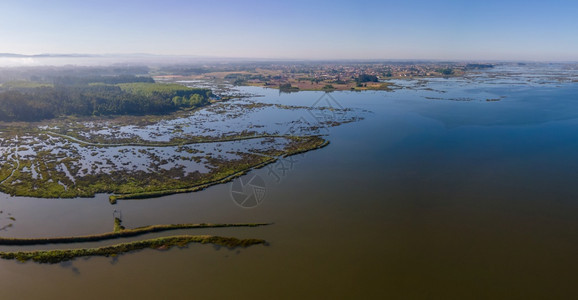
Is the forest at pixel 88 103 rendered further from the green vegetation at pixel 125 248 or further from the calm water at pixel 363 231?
the green vegetation at pixel 125 248

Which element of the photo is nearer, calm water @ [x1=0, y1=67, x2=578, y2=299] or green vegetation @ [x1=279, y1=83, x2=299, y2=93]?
calm water @ [x1=0, y1=67, x2=578, y2=299]

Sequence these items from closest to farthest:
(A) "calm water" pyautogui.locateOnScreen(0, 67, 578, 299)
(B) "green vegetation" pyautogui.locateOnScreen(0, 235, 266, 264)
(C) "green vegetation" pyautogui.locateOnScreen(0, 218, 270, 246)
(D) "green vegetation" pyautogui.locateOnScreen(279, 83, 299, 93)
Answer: (A) "calm water" pyautogui.locateOnScreen(0, 67, 578, 299), (B) "green vegetation" pyautogui.locateOnScreen(0, 235, 266, 264), (C) "green vegetation" pyautogui.locateOnScreen(0, 218, 270, 246), (D) "green vegetation" pyautogui.locateOnScreen(279, 83, 299, 93)

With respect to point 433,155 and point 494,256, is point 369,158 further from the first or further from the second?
point 494,256

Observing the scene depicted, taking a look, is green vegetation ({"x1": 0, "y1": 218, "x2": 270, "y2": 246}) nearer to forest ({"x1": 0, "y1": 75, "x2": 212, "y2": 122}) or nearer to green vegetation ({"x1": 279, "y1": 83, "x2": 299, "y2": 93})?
forest ({"x1": 0, "y1": 75, "x2": 212, "y2": 122})

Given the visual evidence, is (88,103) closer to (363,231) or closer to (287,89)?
(287,89)

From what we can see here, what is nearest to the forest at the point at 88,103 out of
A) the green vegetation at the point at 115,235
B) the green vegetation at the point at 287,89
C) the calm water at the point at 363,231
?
the green vegetation at the point at 287,89

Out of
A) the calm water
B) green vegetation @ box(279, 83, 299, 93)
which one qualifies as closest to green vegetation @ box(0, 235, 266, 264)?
the calm water
